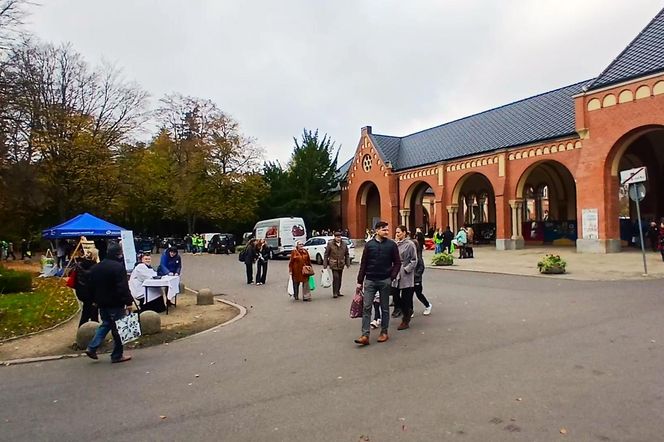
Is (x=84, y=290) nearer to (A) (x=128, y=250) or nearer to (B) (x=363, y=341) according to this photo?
(B) (x=363, y=341)

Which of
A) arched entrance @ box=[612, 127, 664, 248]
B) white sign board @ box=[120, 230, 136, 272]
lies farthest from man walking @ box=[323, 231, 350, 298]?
arched entrance @ box=[612, 127, 664, 248]

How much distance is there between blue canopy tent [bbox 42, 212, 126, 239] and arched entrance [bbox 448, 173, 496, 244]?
22755 mm

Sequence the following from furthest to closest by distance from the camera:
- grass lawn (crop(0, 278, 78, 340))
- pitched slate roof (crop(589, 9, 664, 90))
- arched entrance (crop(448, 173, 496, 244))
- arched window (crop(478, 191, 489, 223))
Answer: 1. arched window (crop(478, 191, 489, 223))
2. arched entrance (crop(448, 173, 496, 244))
3. pitched slate roof (crop(589, 9, 664, 90))
4. grass lawn (crop(0, 278, 78, 340))

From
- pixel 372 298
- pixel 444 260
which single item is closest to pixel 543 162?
pixel 444 260

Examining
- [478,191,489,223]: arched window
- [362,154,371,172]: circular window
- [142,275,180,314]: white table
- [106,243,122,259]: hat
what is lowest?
[142,275,180,314]: white table

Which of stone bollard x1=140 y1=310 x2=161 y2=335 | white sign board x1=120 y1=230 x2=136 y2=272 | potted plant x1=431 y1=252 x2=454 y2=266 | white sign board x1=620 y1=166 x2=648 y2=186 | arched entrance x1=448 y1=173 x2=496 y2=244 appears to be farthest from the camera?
arched entrance x1=448 y1=173 x2=496 y2=244

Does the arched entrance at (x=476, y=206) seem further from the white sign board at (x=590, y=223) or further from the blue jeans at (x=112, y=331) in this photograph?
the blue jeans at (x=112, y=331)

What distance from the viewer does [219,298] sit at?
541 inches

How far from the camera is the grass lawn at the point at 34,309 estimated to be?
389 inches

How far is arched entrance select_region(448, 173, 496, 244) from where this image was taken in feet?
116

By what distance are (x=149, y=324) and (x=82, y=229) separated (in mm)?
13748

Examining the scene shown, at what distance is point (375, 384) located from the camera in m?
5.44

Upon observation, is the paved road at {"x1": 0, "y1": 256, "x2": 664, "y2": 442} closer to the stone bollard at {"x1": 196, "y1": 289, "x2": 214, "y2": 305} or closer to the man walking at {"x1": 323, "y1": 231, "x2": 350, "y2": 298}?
the stone bollard at {"x1": 196, "y1": 289, "x2": 214, "y2": 305}

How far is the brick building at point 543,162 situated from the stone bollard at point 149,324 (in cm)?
2113
